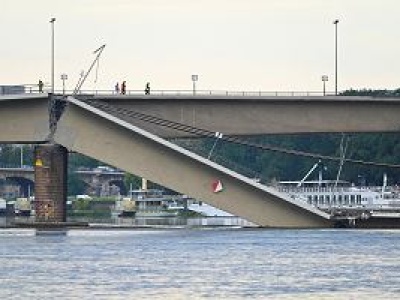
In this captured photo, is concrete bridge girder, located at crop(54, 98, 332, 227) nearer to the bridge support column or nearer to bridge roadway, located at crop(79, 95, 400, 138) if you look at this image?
bridge roadway, located at crop(79, 95, 400, 138)

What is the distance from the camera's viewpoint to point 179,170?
138 metres

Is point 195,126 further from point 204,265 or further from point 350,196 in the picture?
point 350,196

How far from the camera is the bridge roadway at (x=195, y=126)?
448ft

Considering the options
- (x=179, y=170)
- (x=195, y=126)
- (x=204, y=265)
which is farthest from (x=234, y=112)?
(x=204, y=265)

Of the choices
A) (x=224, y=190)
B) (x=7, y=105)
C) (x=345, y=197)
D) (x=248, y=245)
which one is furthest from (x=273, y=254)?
(x=345, y=197)

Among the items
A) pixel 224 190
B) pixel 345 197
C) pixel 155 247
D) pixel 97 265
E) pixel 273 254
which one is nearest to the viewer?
pixel 97 265

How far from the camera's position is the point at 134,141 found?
456ft

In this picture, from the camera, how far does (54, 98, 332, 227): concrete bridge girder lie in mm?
136125

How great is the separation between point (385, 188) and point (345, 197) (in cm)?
368

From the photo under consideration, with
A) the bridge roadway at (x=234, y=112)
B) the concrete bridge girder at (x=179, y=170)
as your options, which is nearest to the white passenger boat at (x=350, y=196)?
the bridge roadway at (x=234, y=112)

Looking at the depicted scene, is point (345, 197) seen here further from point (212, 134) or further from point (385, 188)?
point (212, 134)

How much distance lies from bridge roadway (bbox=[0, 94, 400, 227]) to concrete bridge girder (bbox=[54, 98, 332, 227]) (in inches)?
2.5

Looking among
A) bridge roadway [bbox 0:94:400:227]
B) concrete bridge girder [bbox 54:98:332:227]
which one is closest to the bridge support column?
bridge roadway [bbox 0:94:400:227]

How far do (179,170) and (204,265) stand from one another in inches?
1474
